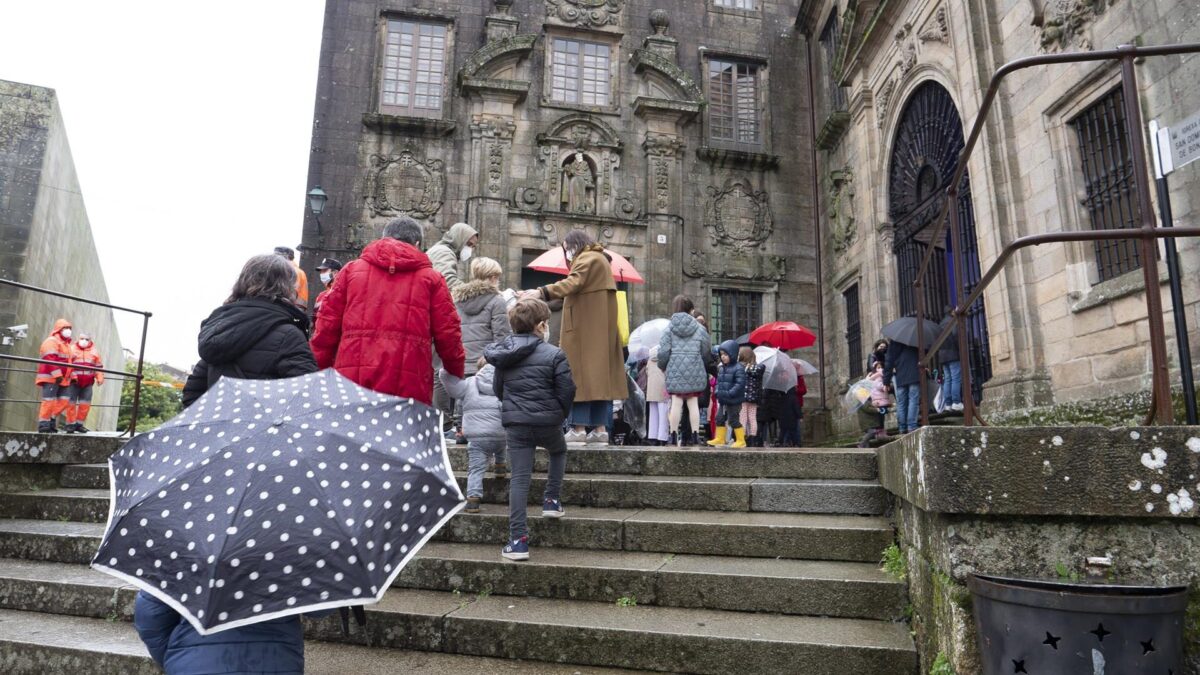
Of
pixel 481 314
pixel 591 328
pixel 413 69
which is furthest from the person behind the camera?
pixel 413 69

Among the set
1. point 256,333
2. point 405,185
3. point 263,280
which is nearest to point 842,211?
point 405,185

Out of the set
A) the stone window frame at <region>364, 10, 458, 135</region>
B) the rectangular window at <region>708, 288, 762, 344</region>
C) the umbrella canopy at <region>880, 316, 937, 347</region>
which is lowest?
the umbrella canopy at <region>880, 316, 937, 347</region>

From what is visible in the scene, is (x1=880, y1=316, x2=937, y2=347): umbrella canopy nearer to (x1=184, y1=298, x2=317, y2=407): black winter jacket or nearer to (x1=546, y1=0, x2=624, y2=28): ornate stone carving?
(x1=184, y1=298, x2=317, y2=407): black winter jacket

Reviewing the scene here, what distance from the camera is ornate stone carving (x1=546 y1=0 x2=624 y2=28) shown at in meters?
17.1

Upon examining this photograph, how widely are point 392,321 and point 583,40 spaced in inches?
589

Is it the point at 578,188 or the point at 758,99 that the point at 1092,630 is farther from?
the point at 758,99

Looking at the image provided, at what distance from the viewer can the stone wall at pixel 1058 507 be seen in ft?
7.91

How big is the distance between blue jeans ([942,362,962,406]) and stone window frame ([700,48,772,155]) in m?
9.75

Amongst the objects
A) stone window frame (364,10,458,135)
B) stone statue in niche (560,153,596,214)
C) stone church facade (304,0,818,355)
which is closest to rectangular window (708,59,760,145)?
stone church facade (304,0,818,355)

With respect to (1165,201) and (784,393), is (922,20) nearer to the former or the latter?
(784,393)

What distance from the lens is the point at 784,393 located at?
10008 mm

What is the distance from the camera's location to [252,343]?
2732mm

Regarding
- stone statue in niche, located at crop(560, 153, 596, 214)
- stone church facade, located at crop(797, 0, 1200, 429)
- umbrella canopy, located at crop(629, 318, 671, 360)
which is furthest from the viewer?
stone statue in niche, located at crop(560, 153, 596, 214)

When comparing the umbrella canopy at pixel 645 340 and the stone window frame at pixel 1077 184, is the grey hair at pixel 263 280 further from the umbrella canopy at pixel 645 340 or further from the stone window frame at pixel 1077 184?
the stone window frame at pixel 1077 184
